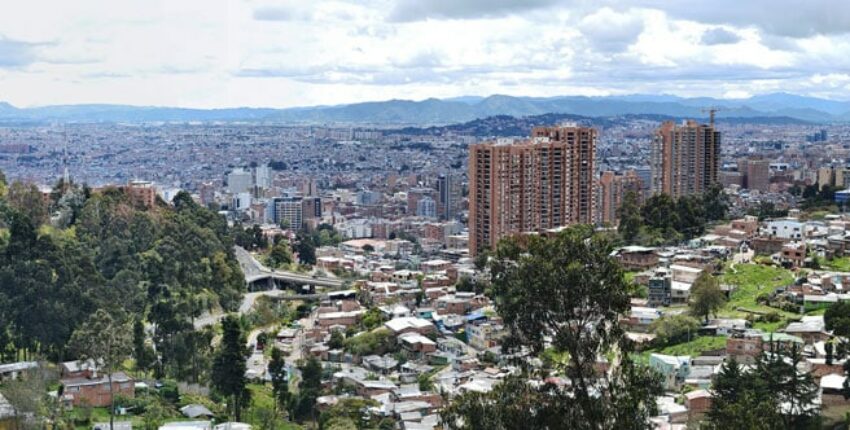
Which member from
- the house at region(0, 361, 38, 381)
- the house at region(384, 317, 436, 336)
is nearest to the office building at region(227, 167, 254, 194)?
the house at region(384, 317, 436, 336)

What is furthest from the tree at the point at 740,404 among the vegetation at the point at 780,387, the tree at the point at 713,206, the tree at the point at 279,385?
the tree at the point at 713,206

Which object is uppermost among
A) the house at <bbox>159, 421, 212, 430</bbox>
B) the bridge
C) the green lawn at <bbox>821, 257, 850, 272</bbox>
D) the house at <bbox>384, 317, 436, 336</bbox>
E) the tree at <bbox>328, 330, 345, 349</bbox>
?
the green lawn at <bbox>821, 257, 850, 272</bbox>

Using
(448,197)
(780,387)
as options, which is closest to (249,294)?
(780,387)

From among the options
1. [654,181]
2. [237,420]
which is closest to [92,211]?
[237,420]

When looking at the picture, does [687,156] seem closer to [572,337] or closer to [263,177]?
[572,337]

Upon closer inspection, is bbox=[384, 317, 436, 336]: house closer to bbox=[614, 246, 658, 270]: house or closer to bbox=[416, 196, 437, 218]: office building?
bbox=[614, 246, 658, 270]: house

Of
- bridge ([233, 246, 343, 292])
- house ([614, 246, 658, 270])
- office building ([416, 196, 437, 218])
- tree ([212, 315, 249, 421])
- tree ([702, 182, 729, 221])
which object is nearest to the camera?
tree ([212, 315, 249, 421])
